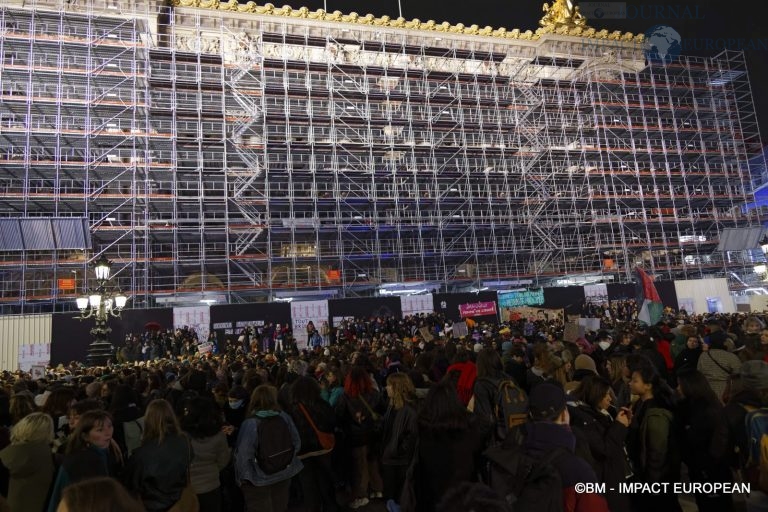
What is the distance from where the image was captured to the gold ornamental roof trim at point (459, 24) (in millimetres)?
32500

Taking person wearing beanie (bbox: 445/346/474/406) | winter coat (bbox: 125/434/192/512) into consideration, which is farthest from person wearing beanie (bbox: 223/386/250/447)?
person wearing beanie (bbox: 445/346/474/406)

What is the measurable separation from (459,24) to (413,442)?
37.3 meters

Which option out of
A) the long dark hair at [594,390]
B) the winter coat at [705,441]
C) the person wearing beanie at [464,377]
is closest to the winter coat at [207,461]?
the person wearing beanie at [464,377]

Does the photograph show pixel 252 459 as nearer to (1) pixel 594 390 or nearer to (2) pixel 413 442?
(2) pixel 413 442

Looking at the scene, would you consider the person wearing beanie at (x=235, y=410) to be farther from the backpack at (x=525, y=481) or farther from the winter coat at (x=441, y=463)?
the backpack at (x=525, y=481)

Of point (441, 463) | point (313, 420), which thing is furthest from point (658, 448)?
point (313, 420)

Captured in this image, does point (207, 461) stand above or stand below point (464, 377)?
below

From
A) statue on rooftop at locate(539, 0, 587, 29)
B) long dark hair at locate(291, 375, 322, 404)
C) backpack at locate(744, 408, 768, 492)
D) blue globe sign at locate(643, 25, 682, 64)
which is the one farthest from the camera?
blue globe sign at locate(643, 25, 682, 64)

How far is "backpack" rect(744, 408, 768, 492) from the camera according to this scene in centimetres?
346

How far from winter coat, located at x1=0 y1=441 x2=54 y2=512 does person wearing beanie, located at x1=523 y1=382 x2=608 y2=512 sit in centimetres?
383

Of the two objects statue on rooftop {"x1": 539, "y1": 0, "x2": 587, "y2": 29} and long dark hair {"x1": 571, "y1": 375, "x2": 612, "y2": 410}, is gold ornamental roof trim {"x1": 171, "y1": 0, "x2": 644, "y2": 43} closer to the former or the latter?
statue on rooftop {"x1": 539, "y1": 0, "x2": 587, "y2": 29}

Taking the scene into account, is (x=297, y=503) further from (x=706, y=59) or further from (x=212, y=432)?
(x=706, y=59)

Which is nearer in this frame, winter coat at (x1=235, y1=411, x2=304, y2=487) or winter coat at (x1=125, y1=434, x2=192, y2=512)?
winter coat at (x1=125, y1=434, x2=192, y2=512)

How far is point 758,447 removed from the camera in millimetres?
3801
